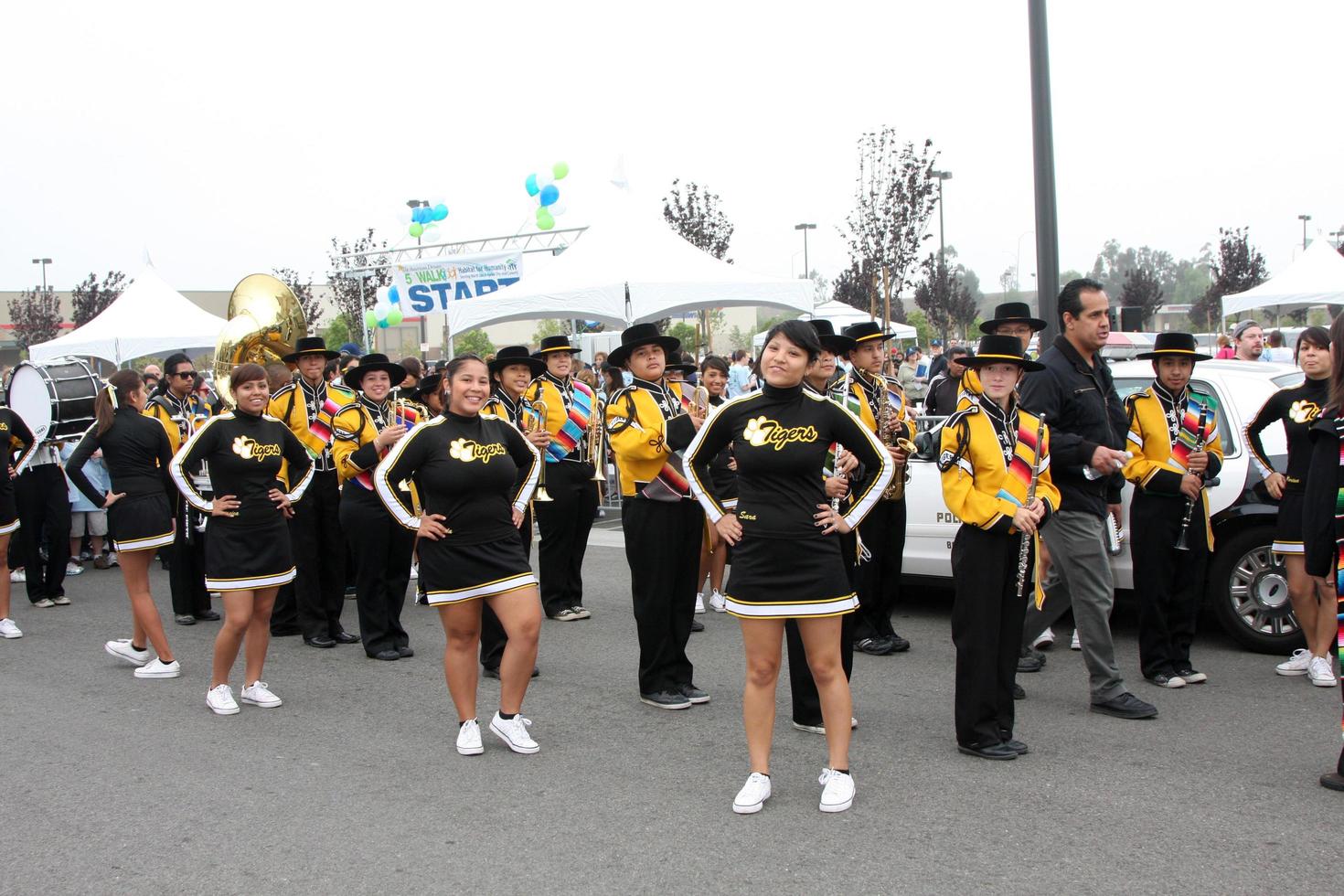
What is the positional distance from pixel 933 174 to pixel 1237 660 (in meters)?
22.0

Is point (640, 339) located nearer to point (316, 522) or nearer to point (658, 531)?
point (658, 531)

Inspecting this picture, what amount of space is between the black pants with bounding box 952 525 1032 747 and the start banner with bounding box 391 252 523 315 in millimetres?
16549

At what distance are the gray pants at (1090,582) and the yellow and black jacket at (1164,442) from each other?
70 centimetres

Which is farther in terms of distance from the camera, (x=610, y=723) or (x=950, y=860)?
(x=610, y=723)

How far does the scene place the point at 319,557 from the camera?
861cm

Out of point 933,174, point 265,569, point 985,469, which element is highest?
point 933,174

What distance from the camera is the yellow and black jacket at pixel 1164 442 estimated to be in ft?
21.2

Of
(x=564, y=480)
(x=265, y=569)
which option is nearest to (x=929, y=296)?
(x=564, y=480)

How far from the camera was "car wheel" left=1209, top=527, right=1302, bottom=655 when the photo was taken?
6949 millimetres

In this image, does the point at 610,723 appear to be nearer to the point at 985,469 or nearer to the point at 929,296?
the point at 985,469

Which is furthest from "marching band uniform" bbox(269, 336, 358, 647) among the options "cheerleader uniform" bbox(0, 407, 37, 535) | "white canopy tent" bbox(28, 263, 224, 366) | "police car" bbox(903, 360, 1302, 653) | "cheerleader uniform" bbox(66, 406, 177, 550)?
"white canopy tent" bbox(28, 263, 224, 366)

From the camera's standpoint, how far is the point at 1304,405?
6.40m

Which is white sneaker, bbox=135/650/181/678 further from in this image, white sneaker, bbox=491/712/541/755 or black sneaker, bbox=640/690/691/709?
black sneaker, bbox=640/690/691/709

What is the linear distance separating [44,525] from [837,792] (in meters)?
8.55
